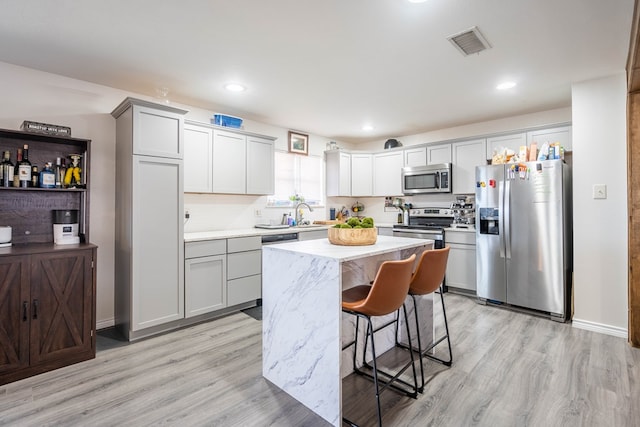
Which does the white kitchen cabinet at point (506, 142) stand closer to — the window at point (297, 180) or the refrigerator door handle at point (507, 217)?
the refrigerator door handle at point (507, 217)

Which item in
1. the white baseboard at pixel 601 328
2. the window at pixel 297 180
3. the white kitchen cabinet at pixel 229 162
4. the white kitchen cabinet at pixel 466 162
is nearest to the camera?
the white baseboard at pixel 601 328

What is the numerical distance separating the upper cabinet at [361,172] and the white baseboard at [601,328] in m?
3.26

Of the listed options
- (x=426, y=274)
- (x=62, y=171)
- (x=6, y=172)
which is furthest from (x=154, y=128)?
(x=426, y=274)

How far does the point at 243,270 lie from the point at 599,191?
3684 millimetres

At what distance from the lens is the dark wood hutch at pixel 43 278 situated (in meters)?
2.22

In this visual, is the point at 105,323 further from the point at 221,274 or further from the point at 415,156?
the point at 415,156

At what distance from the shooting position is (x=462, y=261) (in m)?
4.29

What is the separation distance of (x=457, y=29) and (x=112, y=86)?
3.20 m

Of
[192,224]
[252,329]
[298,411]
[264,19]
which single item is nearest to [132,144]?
[192,224]

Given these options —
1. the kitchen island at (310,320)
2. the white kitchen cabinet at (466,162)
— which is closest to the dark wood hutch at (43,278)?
the kitchen island at (310,320)

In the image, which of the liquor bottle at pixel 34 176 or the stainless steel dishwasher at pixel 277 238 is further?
the stainless steel dishwasher at pixel 277 238

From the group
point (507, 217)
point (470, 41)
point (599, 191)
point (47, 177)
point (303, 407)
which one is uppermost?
point (470, 41)

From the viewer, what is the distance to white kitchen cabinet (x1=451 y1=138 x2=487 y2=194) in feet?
14.4

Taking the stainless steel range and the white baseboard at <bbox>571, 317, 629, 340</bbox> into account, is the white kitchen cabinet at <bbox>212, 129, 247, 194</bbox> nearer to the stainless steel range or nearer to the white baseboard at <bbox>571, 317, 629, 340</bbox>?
the stainless steel range
